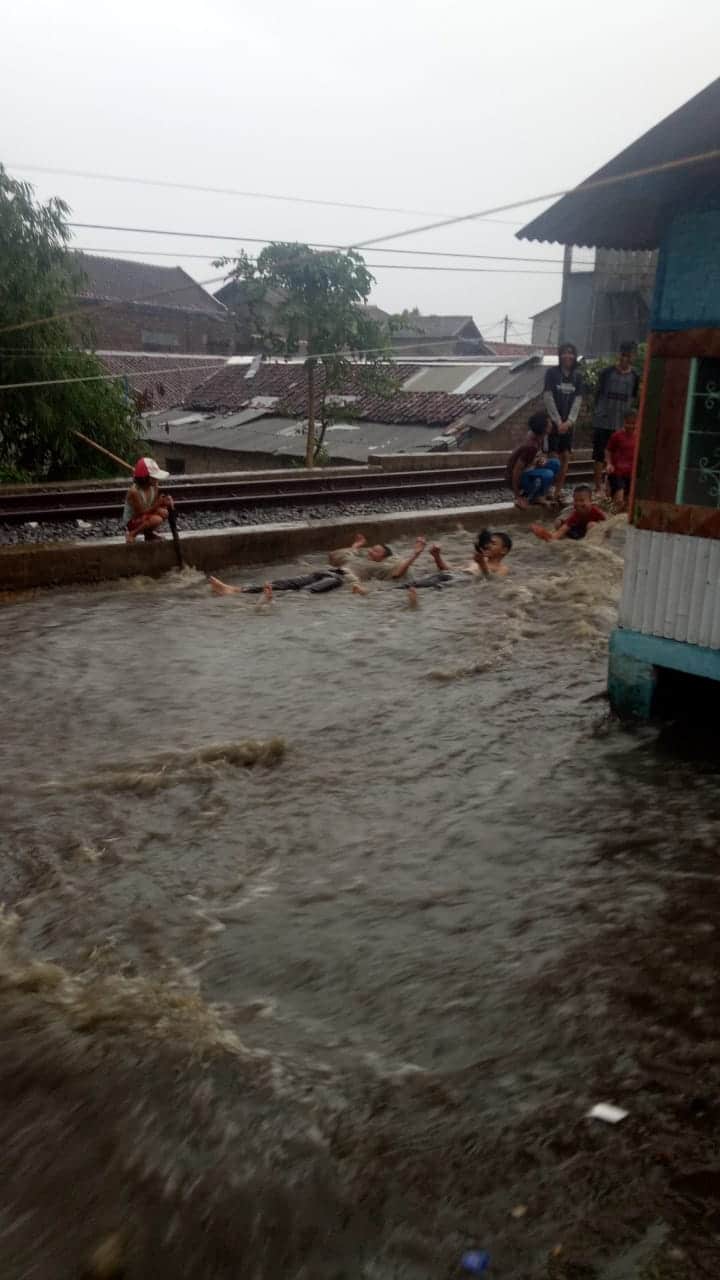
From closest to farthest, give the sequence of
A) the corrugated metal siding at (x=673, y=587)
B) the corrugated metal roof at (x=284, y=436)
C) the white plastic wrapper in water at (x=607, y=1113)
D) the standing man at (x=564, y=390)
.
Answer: the white plastic wrapper in water at (x=607, y=1113) → the corrugated metal siding at (x=673, y=587) → the standing man at (x=564, y=390) → the corrugated metal roof at (x=284, y=436)

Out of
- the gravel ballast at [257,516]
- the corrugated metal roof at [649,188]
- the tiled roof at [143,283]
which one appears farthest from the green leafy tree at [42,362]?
the tiled roof at [143,283]

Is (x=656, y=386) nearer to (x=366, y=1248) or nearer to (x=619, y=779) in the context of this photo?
(x=619, y=779)

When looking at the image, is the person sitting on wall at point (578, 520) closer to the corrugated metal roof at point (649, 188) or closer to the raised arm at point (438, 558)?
the raised arm at point (438, 558)

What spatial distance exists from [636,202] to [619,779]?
10.6 ft

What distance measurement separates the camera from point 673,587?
5762mm

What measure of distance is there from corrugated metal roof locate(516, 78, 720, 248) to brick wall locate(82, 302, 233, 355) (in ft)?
113

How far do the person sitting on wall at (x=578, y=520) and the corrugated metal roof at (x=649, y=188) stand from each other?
543 centimetres

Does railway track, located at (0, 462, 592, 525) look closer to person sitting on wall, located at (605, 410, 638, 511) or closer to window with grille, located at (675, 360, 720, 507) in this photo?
person sitting on wall, located at (605, 410, 638, 511)

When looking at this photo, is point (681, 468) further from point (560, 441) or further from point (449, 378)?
point (449, 378)

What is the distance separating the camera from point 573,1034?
3.45 m

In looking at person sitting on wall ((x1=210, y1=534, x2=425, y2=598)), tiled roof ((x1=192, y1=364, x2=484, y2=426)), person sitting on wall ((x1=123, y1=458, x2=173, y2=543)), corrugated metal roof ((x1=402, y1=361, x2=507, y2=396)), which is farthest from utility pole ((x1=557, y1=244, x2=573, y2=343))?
person sitting on wall ((x1=123, y1=458, x2=173, y2=543))

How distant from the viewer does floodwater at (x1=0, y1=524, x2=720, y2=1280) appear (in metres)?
2.73

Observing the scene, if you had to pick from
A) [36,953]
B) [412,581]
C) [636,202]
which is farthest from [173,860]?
[412,581]

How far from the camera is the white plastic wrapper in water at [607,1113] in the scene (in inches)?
120
